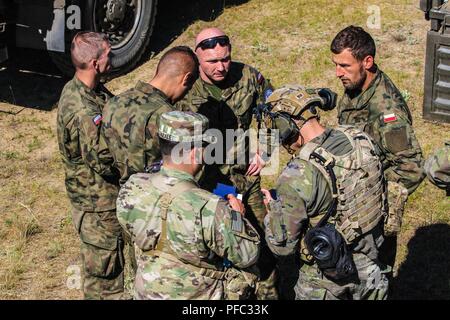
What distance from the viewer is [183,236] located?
15.3ft

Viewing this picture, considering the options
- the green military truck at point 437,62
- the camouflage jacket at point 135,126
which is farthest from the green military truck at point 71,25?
the green military truck at point 437,62

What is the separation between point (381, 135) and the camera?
5.92m

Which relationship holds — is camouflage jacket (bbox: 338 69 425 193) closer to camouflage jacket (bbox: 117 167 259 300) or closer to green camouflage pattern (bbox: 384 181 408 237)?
green camouflage pattern (bbox: 384 181 408 237)

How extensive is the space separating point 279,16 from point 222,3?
2.92 feet

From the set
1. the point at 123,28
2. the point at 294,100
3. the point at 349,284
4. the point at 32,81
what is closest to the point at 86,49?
the point at 294,100

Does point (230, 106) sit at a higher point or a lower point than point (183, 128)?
lower

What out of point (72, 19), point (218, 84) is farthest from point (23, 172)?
point (218, 84)

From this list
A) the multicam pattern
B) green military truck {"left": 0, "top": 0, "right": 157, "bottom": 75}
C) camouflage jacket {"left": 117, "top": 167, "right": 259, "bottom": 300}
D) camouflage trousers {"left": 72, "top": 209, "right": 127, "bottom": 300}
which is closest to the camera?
camouflage jacket {"left": 117, "top": 167, "right": 259, "bottom": 300}

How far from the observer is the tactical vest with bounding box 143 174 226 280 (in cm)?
468

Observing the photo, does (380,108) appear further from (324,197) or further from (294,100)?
(324,197)

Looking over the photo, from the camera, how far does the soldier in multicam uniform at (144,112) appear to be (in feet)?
19.1

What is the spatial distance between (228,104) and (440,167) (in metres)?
2.22

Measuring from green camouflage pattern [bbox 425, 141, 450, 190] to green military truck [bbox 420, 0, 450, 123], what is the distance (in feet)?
8.23

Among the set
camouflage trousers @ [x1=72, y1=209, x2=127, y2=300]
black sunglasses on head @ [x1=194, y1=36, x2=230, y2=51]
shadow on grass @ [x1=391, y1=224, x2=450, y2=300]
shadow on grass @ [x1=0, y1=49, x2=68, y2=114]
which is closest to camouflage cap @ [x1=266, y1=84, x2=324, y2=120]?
black sunglasses on head @ [x1=194, y1=36, x2=230, y2=51]
